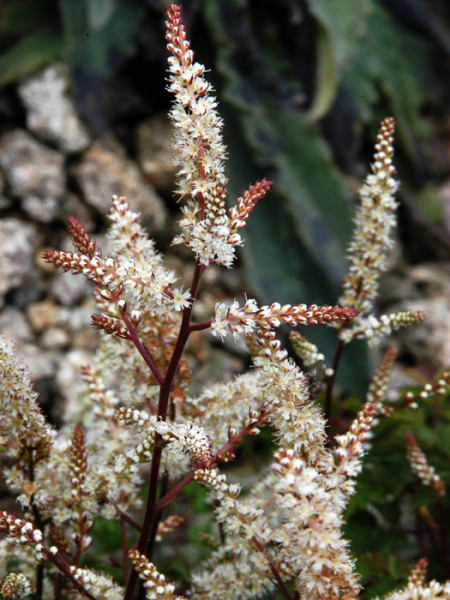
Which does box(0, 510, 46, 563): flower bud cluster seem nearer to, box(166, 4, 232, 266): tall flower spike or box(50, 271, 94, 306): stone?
box(166, 4, 232, 266): tall flower spike

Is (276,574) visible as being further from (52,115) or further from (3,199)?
(52,115)

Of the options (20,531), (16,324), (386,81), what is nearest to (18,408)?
(20,531)

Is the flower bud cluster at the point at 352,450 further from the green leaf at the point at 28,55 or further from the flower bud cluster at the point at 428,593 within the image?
the green leaf at the point at 28,55

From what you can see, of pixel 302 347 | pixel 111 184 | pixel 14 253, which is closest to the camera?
pixel 302 347

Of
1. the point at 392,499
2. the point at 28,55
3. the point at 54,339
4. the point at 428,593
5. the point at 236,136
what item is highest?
the point at 28,55

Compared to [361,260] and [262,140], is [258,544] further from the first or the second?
[262,140]
